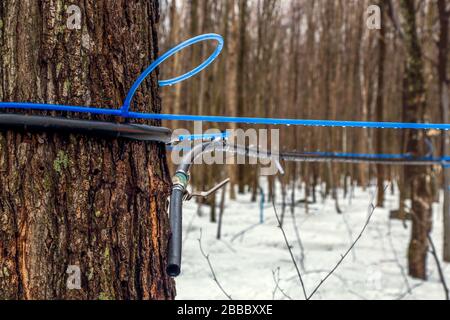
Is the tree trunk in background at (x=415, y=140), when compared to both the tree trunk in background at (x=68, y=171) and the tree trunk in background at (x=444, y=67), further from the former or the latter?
the tree trunk in background at (x=68, y=171)

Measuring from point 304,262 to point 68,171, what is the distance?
438cm

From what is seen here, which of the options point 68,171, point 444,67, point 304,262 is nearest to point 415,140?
point 444,67

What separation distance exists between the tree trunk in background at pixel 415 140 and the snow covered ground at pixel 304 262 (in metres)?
0.22

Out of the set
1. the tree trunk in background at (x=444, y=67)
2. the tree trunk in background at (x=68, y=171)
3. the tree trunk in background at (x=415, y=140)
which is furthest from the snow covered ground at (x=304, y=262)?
the tree trunk in background at (x=68, y=171)

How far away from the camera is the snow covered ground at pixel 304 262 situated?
4031mm

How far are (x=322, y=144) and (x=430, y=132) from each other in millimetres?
7360

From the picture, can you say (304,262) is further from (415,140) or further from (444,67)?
(444,67)

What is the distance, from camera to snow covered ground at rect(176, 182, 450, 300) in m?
4.03

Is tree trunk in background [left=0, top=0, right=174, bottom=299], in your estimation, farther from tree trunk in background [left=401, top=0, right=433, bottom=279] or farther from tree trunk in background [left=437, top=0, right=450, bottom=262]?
tree trunk in background [left=437, top=0, right=450, bottom=262]

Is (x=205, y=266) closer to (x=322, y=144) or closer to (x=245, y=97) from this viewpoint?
(x=245, y=97)

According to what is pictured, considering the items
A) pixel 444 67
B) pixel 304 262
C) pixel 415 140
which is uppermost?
pixel 444 67

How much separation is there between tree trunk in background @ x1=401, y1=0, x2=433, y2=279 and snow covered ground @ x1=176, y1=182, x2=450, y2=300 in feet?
0.71

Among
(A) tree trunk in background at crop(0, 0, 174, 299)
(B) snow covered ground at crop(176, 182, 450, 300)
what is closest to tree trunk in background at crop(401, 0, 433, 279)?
(B) snow covered ground at crop(176, 182, 450, 300)

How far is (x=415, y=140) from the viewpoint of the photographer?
459 centimetres
